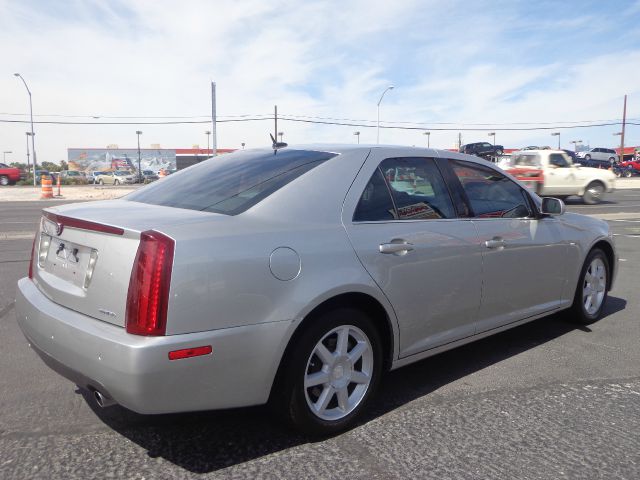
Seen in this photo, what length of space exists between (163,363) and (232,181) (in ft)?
4.25

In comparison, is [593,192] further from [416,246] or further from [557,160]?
[416,246]

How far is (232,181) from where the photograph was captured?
329cm

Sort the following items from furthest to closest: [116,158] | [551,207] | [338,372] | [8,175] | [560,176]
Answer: [116,158]
[8,175]
[560,176]
[551,207]
[338,372]

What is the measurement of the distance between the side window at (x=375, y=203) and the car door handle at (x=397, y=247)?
17 centimetres

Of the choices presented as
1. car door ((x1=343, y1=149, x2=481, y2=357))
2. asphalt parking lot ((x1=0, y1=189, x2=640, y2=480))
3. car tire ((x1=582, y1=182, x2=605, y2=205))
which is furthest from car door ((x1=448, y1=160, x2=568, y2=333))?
car tire ((x1=582, y1=182, x2=605, y2=205))

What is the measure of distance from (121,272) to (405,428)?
1.72 meters

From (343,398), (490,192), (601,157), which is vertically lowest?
(343,398)

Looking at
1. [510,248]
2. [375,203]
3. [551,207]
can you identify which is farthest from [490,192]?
[375,203]

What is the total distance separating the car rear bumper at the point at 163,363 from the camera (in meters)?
2.34

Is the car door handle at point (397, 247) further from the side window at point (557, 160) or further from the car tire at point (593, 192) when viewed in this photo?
the car tire at point (593, 192)

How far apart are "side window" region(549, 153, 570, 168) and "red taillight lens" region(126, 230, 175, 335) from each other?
63.4 feet

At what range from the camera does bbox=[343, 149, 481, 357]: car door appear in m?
3.11

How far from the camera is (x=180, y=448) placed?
2.80 m

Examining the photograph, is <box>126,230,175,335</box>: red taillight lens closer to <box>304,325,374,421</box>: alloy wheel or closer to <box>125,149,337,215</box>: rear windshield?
<box>125,149,337,215</box>: rear windshield
